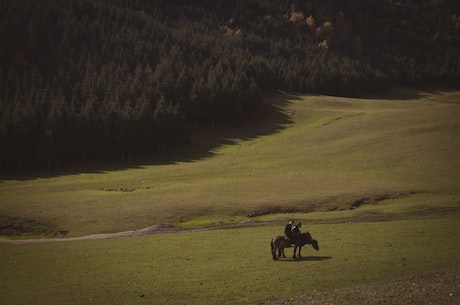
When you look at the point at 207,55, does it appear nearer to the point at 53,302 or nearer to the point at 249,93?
the point at 249,93

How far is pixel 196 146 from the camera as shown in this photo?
124250 mm

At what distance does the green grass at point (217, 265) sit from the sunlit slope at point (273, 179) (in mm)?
10585

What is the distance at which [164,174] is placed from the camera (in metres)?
89.1

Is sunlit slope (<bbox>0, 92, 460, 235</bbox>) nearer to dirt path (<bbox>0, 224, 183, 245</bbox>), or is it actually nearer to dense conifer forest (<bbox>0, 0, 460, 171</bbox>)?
dirt path (<bbox>0, 224, 183, 245</bbox>)

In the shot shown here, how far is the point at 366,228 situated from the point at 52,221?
120ft

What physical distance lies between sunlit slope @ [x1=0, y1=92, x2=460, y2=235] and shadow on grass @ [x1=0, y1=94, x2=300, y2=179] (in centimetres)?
564

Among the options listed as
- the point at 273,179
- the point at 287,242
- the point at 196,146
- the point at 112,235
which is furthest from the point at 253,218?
the point at 196,146

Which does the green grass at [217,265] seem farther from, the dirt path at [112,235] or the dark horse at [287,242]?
the dirt path at [112,235]

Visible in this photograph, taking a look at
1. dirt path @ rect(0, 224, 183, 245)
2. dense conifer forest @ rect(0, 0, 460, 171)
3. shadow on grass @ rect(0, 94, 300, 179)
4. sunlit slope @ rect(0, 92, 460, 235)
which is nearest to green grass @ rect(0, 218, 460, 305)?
dirt path @ rect(0, 224, 183, 245)

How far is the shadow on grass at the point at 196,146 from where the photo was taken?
344ft

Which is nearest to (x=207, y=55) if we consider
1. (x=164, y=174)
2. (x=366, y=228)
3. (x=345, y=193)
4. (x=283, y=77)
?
(x=283, y=77)

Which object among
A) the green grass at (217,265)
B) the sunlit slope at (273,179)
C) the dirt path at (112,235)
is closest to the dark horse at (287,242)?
the green grass at (217,265)

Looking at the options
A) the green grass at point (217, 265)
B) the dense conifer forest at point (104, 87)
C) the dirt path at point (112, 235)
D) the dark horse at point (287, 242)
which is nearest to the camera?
the green grass at point (217, 265)

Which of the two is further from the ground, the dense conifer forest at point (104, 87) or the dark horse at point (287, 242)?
the dense conifer forest at point (104, 87)
